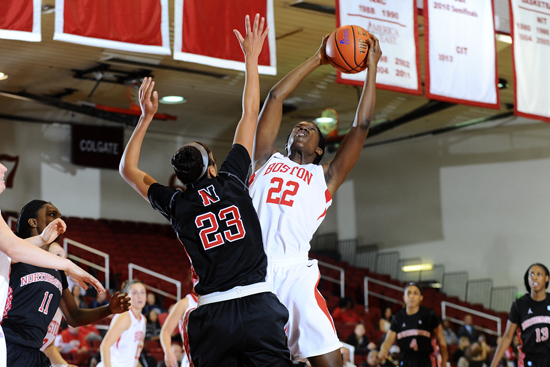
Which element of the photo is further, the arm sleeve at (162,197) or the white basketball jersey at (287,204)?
the white basketball jersey at (287,204)

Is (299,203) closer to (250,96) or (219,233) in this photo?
(250,96)

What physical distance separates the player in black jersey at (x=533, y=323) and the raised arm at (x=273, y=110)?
4.00 m

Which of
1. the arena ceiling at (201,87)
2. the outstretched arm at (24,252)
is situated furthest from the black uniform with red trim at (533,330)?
the outstretched arm at (24,252)

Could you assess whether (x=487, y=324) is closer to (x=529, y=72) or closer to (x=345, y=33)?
(x=529, y=72)

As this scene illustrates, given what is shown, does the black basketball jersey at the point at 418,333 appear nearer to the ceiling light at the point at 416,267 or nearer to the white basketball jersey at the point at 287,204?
the white basketball jersey at the point at 287,204

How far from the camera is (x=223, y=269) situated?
3482 millimetres

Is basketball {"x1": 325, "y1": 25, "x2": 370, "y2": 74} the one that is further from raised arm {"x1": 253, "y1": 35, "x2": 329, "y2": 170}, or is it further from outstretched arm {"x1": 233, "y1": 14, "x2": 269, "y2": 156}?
outstretched arm {"x1": 233, "y1": 14, "x2": 269, "y2": 156}

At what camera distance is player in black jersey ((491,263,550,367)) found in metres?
7.34

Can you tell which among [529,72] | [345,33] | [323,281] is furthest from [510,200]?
[345,33]

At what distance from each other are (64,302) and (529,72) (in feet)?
24.0

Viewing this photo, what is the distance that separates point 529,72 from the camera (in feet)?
31.8

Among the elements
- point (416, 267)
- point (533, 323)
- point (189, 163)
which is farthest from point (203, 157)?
point (416, 267)

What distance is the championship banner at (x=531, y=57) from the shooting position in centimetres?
957

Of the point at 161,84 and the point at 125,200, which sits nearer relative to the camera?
the point at 161,84
